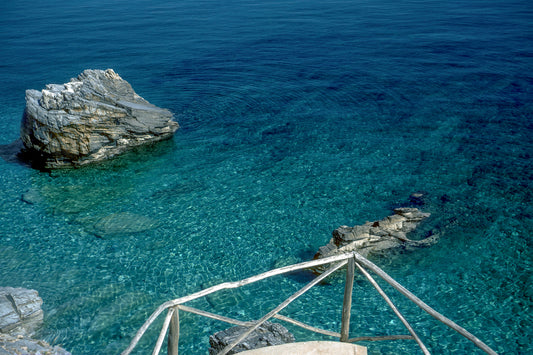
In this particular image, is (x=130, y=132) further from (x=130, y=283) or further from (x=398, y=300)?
(x=398, y=300)

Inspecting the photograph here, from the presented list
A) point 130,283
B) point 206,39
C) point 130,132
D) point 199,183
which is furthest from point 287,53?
point 130,283

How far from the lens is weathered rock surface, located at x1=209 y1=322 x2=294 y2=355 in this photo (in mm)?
5570

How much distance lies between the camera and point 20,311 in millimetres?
6844

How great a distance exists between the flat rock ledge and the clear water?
0.74 feet

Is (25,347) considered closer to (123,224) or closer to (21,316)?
(21,316)

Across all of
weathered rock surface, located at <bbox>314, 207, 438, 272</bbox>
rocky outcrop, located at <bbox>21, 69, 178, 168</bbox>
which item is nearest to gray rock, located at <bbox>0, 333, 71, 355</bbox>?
weathered rock surface, located at <bbox>314, 207, 438, 272</bbox>

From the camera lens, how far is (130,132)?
1254 centimetres

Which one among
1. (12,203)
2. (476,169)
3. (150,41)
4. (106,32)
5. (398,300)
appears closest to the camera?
(398,300)

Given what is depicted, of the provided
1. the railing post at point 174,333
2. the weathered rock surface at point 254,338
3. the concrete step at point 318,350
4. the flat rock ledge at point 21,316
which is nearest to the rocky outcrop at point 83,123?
the flat rock ledge at point 21,316

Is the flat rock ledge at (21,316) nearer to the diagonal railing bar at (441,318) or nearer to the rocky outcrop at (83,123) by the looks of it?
the diagonal railing bar at (441,318)

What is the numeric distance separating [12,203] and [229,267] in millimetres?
5556

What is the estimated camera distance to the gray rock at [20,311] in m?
6.70

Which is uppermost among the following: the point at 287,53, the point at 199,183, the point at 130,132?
the point at 287,53

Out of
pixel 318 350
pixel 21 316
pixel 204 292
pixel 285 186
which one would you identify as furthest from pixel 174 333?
pixel 285 186
